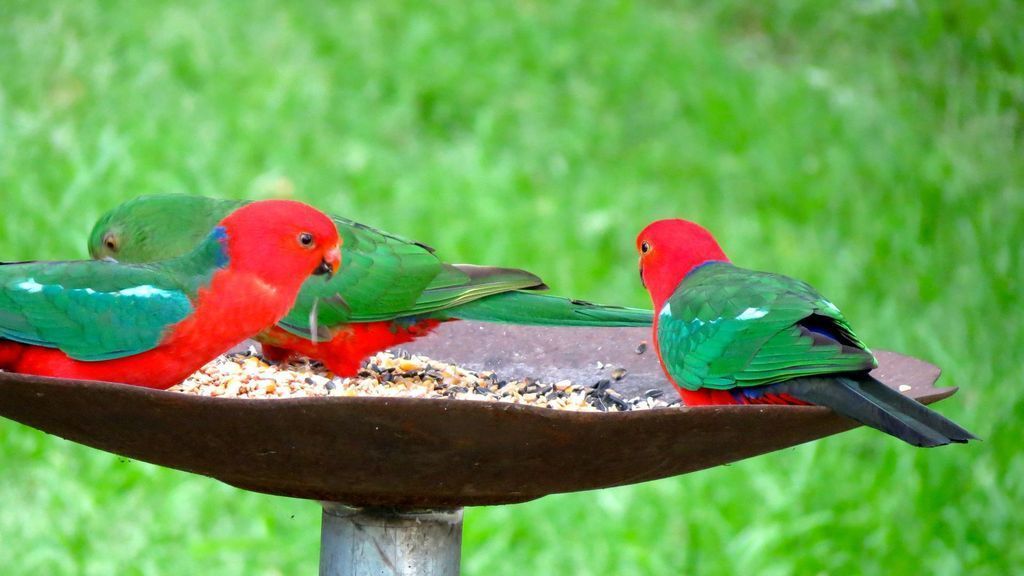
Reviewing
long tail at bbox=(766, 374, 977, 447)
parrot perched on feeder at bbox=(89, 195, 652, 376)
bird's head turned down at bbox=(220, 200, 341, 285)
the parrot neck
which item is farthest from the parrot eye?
long tail at bbox=(766, 374, 977, 447)

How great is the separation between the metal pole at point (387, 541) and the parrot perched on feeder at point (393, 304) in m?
0.64

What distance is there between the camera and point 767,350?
2301 millimetres

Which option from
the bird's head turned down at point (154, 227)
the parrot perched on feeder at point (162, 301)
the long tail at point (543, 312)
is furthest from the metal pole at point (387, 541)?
the bird's head turned down at point (154, 227)

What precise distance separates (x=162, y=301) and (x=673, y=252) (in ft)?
3.71

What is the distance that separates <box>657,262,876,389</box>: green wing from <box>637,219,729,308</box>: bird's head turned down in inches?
6.8

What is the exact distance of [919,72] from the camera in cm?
809

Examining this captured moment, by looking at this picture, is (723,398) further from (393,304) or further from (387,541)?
(393,304)

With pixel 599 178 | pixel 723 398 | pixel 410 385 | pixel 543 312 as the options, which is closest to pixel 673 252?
pixel 543 312

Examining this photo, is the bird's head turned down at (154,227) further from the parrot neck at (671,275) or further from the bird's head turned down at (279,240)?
the parrot neck at (671,275)

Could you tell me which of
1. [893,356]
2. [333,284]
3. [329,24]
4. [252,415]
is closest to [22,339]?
[252,415]

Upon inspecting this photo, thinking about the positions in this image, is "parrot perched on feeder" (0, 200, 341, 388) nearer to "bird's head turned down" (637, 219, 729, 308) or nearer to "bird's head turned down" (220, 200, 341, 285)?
"bird's head turned down" (220, 200, 341, 285)

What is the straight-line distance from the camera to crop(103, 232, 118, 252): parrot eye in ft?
10.7

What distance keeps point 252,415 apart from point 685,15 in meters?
7.76

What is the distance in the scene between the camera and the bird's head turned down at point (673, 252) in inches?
109
